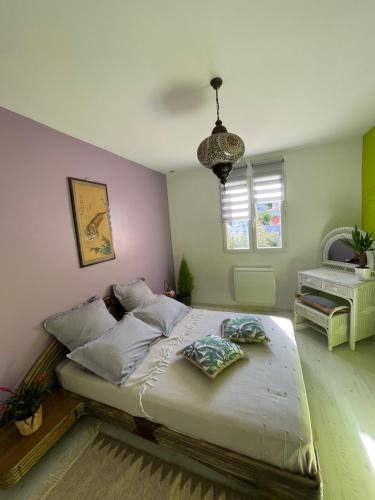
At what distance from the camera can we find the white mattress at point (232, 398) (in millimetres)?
1009

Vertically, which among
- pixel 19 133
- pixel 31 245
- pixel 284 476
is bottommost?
pixel 284 476

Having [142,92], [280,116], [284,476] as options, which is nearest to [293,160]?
[280,116]

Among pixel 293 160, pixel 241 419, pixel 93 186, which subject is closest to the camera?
pixel 241 419

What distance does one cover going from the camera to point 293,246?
3.09 metres

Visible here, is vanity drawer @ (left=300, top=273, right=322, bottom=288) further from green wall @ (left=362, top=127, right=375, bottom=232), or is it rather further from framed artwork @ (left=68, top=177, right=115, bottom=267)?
framed artwork @ (left=68, top=177, right=115, bottom=267)

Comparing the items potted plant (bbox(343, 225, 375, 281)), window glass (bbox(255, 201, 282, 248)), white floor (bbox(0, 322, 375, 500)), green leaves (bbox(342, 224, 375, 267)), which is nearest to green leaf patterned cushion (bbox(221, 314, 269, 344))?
white floor (bbox(0, 322, 375, 500))

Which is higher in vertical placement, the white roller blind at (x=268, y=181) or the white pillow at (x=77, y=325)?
the white roller blind at (x=268, y=181)

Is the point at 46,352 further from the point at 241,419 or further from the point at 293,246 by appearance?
the point at 293,246

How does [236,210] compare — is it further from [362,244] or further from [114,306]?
[114,306]

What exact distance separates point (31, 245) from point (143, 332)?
1190 mm

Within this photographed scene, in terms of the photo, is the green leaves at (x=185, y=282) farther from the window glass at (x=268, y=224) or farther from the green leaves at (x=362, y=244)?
the green leaves at (x=362, y=244)

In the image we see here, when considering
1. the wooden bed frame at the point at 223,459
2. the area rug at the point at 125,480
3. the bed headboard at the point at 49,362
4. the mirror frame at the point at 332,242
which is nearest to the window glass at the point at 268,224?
the mirror frame at the point at 332,242

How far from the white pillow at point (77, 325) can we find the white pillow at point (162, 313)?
12.9 inches

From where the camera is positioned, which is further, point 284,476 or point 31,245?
point 31,245
